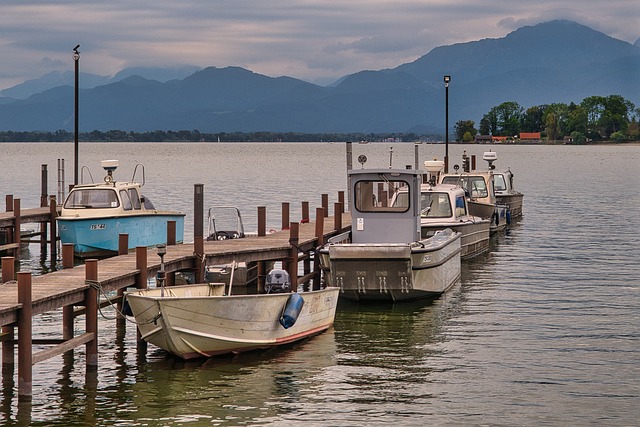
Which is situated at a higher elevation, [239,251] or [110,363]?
[239,251]

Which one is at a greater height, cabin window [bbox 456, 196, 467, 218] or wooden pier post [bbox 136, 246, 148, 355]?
cabin window [bbox 456, 196, 467, 218]

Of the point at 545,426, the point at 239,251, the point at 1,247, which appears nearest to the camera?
the point at 545,426

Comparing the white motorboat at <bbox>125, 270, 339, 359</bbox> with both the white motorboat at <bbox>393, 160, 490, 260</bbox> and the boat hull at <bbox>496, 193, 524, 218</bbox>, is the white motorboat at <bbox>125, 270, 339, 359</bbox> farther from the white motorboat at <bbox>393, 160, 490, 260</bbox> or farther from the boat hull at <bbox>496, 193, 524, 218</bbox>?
the boat hull at <bbox>496, 193, 524, 218</bbox>

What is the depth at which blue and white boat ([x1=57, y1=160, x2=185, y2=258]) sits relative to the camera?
33.9 m

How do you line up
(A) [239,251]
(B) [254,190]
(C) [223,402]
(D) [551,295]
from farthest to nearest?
(B) [254,190] → (D) [551,295] → (A) [239,251] → (C) [223,402]

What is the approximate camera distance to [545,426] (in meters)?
17.0

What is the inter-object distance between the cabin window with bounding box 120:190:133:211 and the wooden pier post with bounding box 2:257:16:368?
47.6 ft

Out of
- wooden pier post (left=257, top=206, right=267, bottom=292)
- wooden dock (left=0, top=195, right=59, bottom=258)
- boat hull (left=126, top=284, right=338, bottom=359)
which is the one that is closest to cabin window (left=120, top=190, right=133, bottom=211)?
wooden dock (left=0, top=195, right=59, bottom=258)

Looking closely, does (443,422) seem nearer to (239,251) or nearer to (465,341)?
(465,341)

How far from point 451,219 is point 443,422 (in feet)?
55.2

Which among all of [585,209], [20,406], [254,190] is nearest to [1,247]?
[20,406]

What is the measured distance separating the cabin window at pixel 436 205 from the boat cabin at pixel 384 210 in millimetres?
5472

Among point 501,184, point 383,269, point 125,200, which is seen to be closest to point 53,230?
point 125,200

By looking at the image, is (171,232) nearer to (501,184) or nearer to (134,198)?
(134,198)
